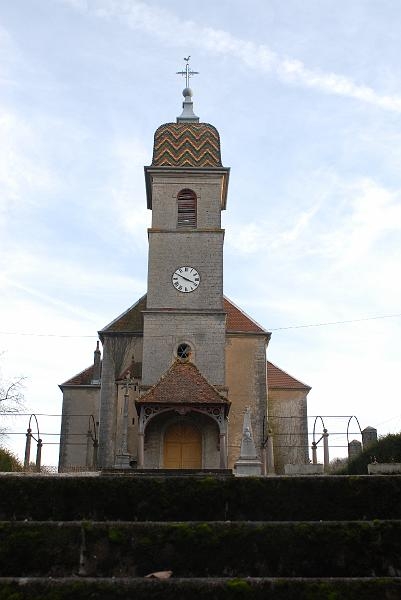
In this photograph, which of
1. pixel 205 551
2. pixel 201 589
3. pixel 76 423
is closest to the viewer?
pixel 201 589

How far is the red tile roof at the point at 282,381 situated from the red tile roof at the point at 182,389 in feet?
25.5

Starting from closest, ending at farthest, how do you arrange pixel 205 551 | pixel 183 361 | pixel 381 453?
pixel 205 551 → pixel 381 453 → pixel 183 361

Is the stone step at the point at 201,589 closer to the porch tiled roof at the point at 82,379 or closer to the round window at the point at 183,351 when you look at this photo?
the round window at the point at 183,351

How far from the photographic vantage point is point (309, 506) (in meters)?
13.3

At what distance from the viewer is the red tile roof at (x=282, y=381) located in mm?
31523

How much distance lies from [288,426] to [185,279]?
25.3ft

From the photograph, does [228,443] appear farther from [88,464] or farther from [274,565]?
[274,565]

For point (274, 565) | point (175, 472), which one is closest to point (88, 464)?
point (175, 472)

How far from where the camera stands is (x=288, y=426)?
30.4 meters

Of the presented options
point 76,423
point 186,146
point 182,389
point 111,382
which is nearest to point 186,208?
point 186,146

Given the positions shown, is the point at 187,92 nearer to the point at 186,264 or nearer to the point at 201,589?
the point at 186,264

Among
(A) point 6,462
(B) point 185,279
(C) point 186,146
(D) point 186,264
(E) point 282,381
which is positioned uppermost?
(C) point 186,146

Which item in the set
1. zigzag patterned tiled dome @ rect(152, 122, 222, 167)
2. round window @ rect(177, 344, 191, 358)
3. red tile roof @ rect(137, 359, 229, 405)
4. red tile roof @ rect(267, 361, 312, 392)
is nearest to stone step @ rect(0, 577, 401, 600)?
red tile roof @ rect(137, 359, 229, 405)

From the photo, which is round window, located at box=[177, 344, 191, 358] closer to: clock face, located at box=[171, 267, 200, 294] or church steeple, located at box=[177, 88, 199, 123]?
clock face, located at box=[171, 267, 200, 294]
